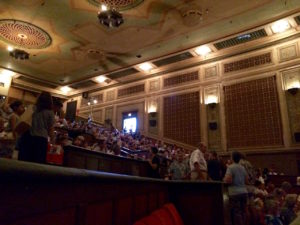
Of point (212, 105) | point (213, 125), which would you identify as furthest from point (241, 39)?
point (213, 125)

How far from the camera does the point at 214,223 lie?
2.50 m

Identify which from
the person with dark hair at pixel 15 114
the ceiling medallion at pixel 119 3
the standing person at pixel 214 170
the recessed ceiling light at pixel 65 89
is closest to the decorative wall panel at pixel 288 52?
the ceiling medallion at pixel 119 3

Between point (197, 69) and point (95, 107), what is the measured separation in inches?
263

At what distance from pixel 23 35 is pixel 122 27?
403cm

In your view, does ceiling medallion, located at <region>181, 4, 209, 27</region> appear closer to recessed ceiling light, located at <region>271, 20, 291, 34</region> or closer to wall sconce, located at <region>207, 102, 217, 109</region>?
recessed ceiling light, located at <region>271, 20, 291, 34</region>

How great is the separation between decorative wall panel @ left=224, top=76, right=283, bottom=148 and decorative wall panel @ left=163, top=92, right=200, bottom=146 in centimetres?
137

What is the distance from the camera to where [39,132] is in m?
2.96

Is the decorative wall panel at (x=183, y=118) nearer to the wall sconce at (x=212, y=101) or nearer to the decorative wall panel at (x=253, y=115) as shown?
the wall sconce at (x=212, y=101)

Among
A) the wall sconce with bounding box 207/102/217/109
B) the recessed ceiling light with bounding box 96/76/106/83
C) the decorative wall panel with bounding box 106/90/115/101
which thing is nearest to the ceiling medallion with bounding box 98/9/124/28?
the wall sconce with bounding box 207/102/217/109

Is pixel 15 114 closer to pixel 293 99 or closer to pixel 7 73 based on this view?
pixel 293 99

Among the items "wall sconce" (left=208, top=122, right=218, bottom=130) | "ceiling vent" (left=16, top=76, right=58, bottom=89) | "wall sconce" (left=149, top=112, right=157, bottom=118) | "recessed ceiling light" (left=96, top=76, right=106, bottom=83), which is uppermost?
"ceiling vent" (left=16, top=76, right=58, bottom=89)

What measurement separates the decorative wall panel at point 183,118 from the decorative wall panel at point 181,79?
0.69 m

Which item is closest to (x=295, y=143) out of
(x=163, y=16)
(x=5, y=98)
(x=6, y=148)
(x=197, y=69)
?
(x=197, y=69)

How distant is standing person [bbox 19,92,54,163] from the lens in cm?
286
